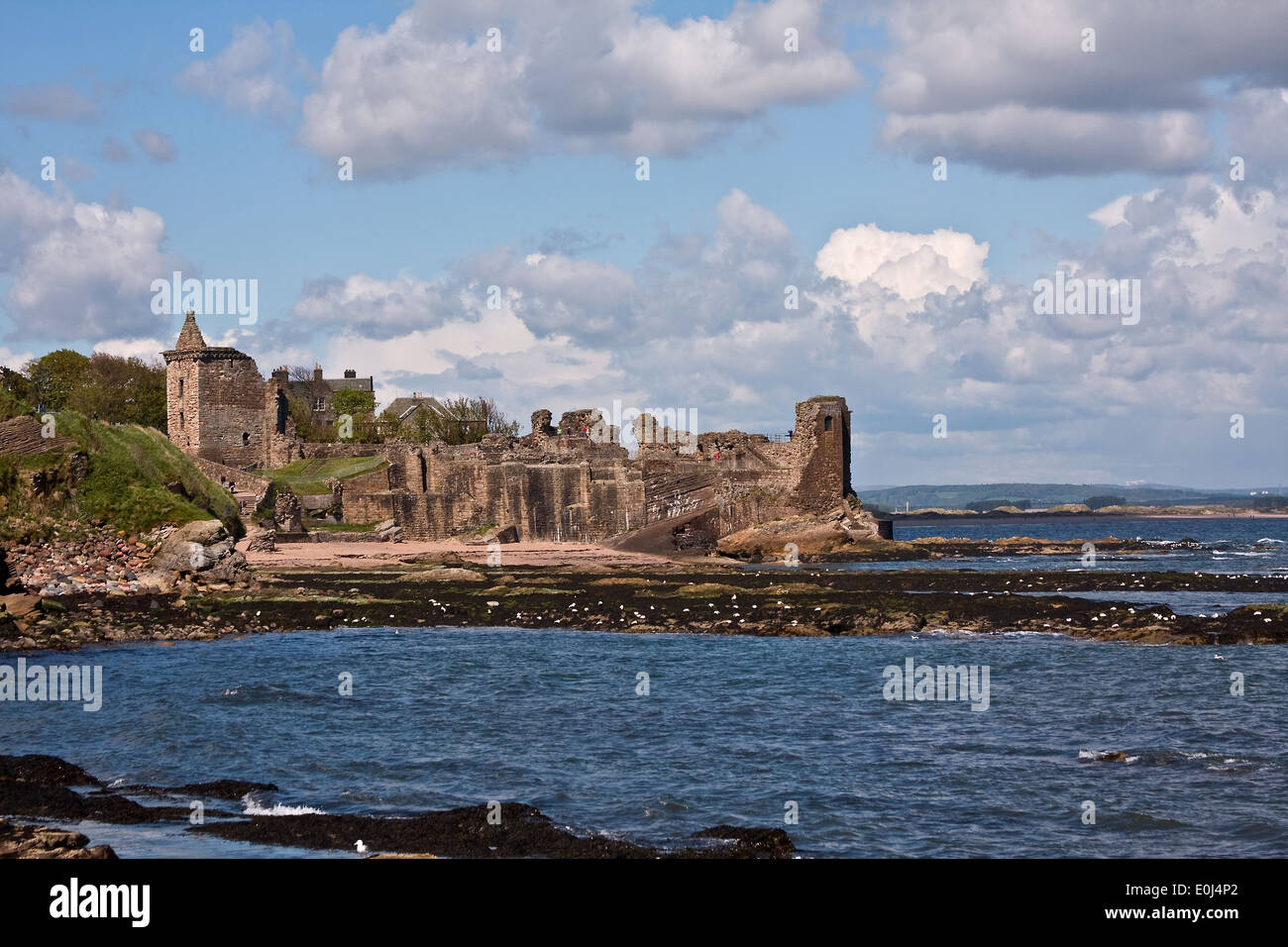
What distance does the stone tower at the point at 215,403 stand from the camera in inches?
3115

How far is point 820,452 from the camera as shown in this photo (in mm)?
62062

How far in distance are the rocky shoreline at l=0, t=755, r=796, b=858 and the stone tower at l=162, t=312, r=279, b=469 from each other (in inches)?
2605

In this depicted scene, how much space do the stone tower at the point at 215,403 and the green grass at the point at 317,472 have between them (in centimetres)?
443

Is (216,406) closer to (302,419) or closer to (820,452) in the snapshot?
(302,419)

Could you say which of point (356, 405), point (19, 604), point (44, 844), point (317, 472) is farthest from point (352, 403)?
point (44, 844)

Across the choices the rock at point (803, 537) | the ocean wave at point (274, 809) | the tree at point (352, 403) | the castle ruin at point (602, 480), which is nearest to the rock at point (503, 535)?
the castle ruin at point (602, 480)

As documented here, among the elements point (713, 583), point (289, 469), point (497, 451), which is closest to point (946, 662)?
point (713, 583)

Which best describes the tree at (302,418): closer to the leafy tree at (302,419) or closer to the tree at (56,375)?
the leafy tree at (302,419)

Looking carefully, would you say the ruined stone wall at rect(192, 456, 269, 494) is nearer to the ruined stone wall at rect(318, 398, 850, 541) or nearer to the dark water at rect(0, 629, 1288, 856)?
the ruined stone wall at rect(318, 398, 850, 541)

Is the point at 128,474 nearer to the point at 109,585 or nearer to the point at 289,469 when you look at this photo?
the point at 109,585

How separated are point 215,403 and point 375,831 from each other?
70.0 meters

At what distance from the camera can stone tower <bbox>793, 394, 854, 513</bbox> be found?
204ft
